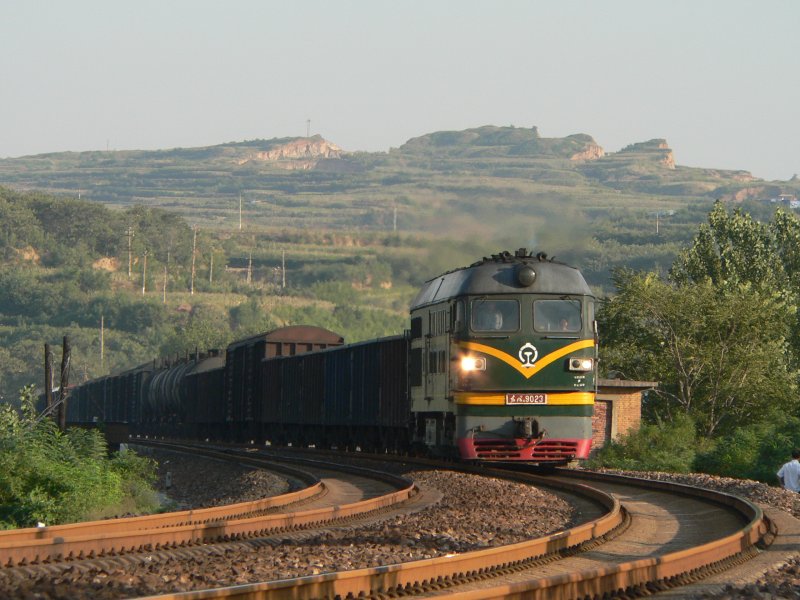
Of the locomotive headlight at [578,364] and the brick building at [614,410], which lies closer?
the locomotive headlight at [578,364]

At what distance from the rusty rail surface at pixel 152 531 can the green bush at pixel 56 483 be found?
12.9ft

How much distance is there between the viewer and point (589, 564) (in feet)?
41.4

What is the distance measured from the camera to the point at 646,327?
54031 mm

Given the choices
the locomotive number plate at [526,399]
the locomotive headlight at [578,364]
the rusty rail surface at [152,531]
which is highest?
the locomotive headlight at [578,364]

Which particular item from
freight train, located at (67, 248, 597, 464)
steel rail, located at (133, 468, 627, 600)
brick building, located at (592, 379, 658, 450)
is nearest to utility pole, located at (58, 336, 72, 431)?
freight train, located at (67, 248, 597, 464)

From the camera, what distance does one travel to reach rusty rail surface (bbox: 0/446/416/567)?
476 inches

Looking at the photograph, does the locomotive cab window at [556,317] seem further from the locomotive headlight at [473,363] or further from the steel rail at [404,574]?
the steel rail at [404,574]

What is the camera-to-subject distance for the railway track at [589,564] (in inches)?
370

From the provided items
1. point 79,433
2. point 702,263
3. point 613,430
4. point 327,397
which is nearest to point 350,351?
point 327,397

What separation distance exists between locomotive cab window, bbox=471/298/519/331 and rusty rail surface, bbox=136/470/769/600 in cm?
963

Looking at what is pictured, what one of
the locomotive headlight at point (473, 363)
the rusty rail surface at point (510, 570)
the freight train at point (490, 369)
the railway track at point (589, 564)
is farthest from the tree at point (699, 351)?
the rusty rail surface at point (510, 570)

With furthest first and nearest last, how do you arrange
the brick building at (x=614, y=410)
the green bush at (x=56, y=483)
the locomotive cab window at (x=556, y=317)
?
the brick building at (x=614, y=410), the locomotive cab window at (x=556, y=317), the green bush at (x=56, y=483)

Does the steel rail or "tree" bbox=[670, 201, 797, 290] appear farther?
"tree" bbox=[670, 201, 797, 290]

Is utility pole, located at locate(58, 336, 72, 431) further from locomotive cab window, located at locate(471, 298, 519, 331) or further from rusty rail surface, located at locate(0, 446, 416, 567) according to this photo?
rusty rail surface, located at locate(0, 446, 416, 567)
